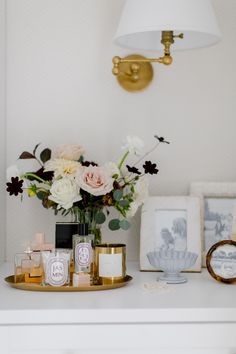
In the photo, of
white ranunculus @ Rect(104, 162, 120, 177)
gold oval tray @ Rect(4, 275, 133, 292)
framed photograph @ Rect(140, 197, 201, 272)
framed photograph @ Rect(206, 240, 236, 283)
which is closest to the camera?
gold oval tray @ Rect(4, 275, 133, 292)

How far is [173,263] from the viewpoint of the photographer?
1865 millimetres

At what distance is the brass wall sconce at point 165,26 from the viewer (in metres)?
1.81

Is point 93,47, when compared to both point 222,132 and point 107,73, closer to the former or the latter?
point 107,73

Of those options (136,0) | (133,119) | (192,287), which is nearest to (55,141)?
(133,119)

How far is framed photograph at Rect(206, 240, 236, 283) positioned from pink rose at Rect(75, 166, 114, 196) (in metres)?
0.34

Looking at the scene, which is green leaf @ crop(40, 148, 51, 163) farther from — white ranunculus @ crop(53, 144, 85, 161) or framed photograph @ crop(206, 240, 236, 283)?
framed photograph @ crop(206, 240, 236, 283)

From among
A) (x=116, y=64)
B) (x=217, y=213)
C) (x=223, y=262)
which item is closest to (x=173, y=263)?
(x=223, y=262)

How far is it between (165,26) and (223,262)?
66cm

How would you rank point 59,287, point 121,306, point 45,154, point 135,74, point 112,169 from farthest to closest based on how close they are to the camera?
point 135,74 → point 45,154 → point 112,169 → point 59,287 → point 121,306

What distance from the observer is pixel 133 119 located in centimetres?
223

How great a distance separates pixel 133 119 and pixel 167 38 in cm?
36

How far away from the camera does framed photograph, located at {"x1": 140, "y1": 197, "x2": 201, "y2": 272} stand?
2.07 meters

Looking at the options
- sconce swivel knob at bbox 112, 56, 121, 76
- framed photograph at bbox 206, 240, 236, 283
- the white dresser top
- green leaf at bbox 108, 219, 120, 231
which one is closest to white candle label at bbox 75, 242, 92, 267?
the white dresser top

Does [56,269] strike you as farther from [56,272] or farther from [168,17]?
[168,17]
